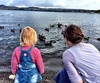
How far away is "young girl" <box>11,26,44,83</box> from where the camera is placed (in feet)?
18.8

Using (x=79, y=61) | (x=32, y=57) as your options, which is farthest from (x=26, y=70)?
(x=79, y=61)

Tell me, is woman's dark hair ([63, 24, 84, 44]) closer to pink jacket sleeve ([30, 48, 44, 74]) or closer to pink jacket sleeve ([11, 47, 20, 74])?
pink jacket sleeve ([30, 48, 44, 74])

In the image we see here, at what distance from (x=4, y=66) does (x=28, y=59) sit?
1400cm

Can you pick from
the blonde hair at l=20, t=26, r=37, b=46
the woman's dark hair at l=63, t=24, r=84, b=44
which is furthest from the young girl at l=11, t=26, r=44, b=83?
the woman's dark hair at l=63, t=24, r=84, b=44

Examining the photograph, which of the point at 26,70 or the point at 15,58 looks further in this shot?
the point at 26,70

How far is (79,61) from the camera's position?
16.1 feet

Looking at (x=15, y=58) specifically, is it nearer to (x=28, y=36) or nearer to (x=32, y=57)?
(x=32, y=57)

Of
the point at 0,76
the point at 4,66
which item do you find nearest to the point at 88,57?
the point at 0,76

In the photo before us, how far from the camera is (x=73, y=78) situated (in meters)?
4.85

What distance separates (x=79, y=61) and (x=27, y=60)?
1.44 metres

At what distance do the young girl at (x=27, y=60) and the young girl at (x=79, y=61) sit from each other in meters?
1.03

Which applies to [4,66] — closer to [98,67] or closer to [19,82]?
[19,82]

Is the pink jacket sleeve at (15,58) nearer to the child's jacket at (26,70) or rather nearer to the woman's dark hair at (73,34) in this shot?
the child's jacket at (26,70)

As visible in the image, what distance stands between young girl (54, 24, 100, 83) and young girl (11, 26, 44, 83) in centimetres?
103
